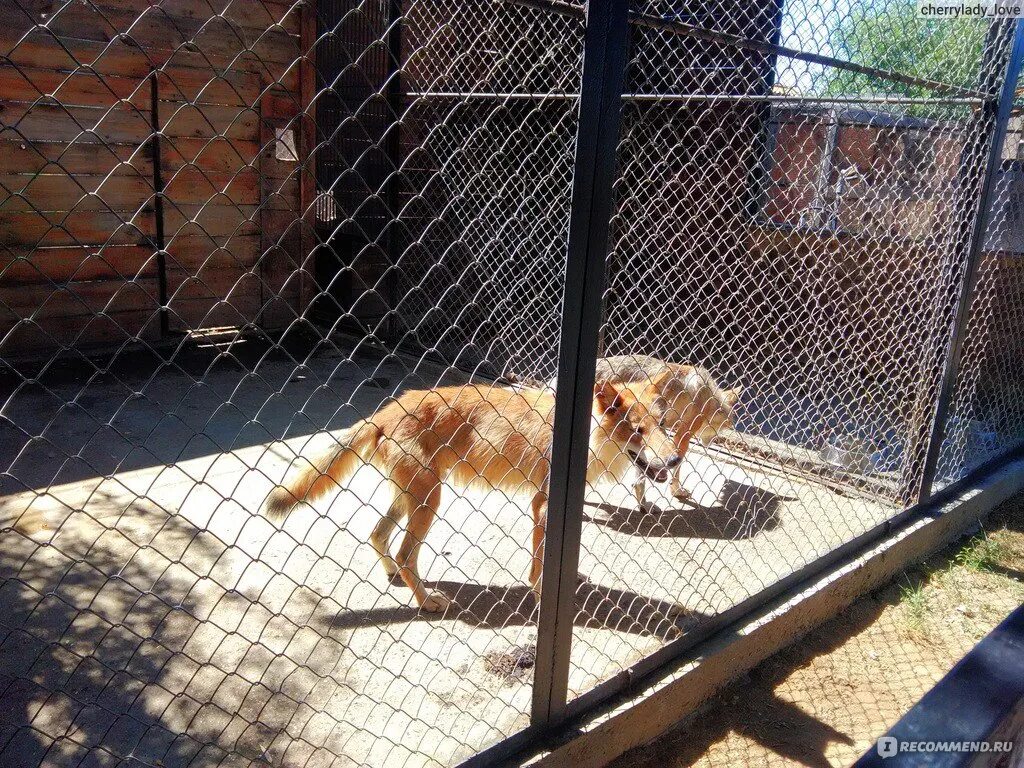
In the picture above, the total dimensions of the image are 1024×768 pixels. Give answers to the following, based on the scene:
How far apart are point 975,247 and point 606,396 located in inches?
93.4

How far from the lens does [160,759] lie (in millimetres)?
2434

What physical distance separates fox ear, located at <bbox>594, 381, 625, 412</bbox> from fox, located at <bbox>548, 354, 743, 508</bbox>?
30 cm

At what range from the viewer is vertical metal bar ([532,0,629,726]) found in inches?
84.4

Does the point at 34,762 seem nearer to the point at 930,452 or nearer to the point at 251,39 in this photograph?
the point at 930,452

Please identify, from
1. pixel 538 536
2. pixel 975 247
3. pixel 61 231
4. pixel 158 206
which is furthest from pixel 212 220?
pixel 975 247

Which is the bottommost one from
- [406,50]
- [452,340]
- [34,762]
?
[34,762]

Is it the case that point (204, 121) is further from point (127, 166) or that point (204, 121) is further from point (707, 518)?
point (707, 518)

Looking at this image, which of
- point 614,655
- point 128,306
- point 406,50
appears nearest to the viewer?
point 614,655

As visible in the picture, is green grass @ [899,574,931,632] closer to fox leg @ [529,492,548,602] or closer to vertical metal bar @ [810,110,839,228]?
fox leg @ [529,492,548,602]

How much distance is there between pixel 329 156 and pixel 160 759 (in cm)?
681

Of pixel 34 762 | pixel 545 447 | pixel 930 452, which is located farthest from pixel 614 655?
pixel 930 452

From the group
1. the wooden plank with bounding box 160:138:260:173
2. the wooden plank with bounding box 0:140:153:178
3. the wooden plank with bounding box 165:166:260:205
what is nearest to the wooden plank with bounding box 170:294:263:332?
the wooden plank with bounding box 165:166:260:205

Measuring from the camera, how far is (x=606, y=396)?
3404 millimetres

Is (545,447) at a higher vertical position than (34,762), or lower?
higher
